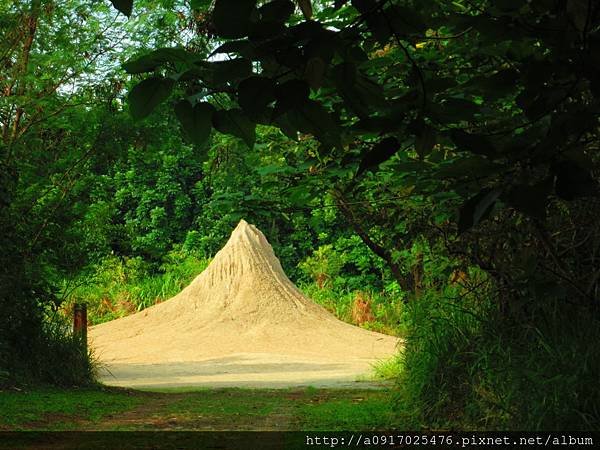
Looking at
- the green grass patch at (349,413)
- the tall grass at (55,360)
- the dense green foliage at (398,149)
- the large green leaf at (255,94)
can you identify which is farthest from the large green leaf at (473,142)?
the tall grass at (55,360)

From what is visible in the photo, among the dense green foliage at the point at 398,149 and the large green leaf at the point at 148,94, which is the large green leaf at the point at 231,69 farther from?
the large green leaf at the point at 148,94

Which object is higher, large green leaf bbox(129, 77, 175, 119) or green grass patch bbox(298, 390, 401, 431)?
large green leaf bbox(129, 77, 175, 119)

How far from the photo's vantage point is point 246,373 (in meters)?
12.1

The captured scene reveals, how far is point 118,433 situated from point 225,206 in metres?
2.66

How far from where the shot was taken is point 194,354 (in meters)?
14.8

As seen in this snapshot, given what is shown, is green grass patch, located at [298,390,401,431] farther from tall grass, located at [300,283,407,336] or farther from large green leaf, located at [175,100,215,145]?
tall grass, located at [300,283,407,336]

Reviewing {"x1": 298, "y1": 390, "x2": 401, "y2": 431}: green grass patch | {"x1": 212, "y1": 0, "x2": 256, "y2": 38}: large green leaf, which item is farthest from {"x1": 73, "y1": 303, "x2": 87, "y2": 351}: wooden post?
{"x1": 212, "y1": 0, "x2": 256, "y2": 38}: large green leaf

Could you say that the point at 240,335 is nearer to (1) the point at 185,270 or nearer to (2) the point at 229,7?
(1) the point at 185,270

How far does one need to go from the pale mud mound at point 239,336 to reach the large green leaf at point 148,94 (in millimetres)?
9674

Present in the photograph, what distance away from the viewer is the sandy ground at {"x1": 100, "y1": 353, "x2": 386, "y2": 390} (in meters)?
10.4

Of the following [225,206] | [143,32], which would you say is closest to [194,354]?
[143,32]

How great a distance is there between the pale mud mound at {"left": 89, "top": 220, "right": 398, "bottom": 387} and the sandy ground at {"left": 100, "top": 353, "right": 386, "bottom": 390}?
2 cm

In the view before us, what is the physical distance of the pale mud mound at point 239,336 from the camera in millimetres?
12281

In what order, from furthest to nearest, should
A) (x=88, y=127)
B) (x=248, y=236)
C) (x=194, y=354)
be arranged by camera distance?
(x=248, y=236)
(x=194, y=354)
(x=88, y=127)
